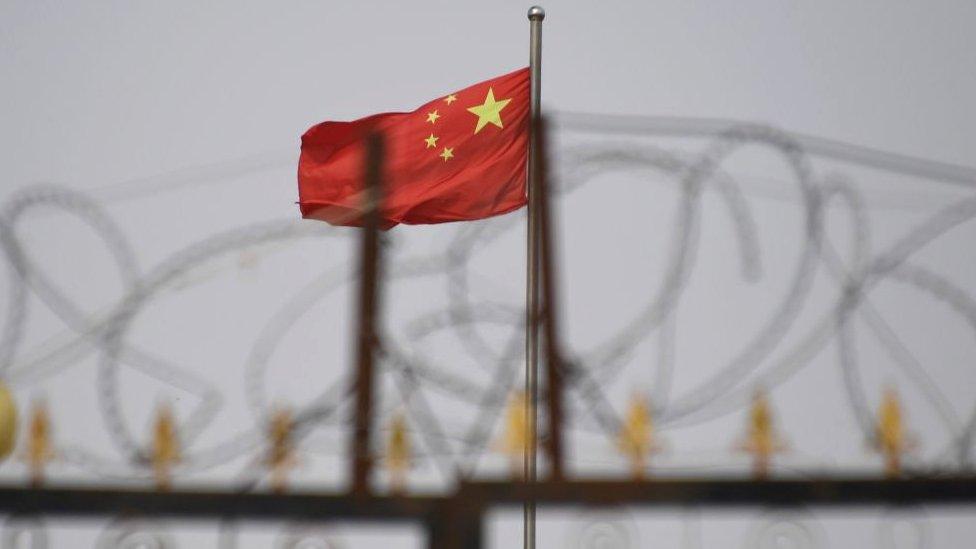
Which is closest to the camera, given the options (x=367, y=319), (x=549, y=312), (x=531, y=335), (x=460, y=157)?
(x=367, y=319)

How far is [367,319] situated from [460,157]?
6459mm

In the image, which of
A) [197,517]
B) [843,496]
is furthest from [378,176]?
[843,496]

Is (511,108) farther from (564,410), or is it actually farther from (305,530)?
(305,530)

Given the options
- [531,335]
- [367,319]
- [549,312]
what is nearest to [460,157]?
[531,335]

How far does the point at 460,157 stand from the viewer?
Result: 48.3 ft

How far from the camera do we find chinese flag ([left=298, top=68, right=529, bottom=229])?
572 inches

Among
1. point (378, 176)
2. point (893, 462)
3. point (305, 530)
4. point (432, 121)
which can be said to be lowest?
point (305, 530)

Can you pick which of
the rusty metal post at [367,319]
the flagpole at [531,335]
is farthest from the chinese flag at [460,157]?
the rusty metal post at [367,319]

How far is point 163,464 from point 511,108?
310 inches

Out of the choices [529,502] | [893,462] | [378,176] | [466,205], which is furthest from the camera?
[466,205]

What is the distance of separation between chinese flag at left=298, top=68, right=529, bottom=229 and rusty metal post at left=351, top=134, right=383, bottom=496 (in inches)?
213

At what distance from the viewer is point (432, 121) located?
49.3ft

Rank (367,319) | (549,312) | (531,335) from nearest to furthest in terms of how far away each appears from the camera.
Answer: (367,319)
(549,312)
(531,335)

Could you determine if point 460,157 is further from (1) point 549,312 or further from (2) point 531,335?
(1) point 549,312
